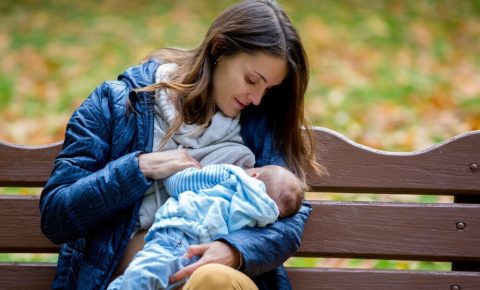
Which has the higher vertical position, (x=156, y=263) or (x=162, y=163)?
(x=162, y=163)

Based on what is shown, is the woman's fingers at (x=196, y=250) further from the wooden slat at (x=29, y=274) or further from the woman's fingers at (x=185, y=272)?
the wooden slat at (x=29, y=274)

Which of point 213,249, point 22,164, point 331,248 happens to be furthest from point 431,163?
point 22,164

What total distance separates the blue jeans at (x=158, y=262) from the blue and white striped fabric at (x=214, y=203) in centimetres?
3

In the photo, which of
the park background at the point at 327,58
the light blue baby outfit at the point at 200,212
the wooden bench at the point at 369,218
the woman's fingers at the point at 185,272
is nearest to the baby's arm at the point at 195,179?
the light blue baby outfit at the point at 200,212

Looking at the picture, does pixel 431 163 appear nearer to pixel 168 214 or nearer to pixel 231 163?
pixel 231 163

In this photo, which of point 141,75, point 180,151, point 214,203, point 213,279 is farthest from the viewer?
A: point 141,75

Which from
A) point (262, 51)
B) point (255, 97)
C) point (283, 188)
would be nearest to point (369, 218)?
point (283, 188)

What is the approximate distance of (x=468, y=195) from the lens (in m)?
3.05

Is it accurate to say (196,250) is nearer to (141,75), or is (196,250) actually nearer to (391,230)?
(141,75)

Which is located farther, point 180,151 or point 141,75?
point 141,75

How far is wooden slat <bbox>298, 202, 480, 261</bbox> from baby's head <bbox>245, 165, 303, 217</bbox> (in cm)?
39

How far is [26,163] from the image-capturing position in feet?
9.71

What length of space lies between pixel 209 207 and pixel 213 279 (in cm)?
32

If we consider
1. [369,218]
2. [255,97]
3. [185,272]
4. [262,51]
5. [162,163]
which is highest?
[262,51]
